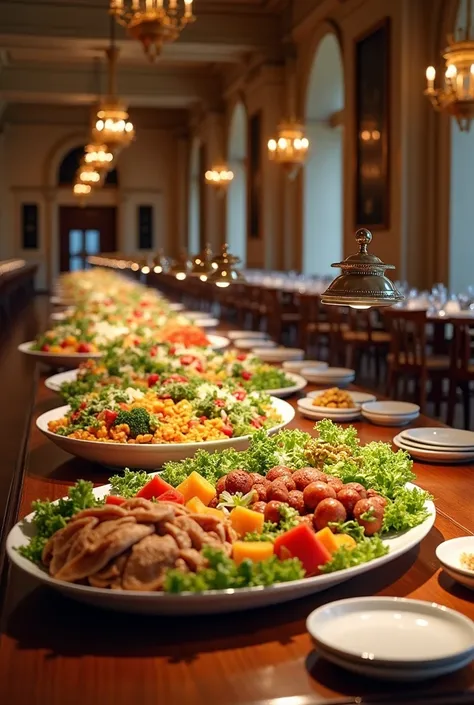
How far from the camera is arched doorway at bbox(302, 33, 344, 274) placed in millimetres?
16000

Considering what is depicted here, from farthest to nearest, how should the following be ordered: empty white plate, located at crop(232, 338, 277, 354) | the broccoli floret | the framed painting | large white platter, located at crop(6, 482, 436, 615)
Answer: the framed painting → empty white plate, located at crop(232, 338, 277, 354) → the broccoli floret → large white platter, located at crop(6, 482, 436, 615)

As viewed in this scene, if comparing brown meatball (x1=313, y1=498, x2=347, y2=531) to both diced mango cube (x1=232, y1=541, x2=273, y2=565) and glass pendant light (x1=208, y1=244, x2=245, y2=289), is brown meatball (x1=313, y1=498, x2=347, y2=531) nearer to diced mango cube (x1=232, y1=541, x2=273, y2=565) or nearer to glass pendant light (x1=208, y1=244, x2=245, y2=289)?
diced mango cube (x1=232, y1=541, x2=273, y2=565)

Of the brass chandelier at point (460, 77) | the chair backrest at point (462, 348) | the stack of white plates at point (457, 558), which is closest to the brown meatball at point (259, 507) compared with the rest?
the stack of white plates at point (457, 558)

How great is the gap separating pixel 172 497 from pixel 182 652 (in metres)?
0.48

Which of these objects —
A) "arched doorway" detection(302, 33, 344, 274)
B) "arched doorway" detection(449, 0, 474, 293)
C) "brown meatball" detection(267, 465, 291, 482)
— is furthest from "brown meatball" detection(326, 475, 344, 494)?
"arched doorway" detection(302, 33, 344, 274)

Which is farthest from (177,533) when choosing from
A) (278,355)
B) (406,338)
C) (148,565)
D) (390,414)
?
(406,338)

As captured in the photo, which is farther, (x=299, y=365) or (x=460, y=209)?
(x=460, y=209)

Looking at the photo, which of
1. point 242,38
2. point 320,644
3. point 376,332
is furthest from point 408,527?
point 242,38

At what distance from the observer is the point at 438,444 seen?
3.14 m

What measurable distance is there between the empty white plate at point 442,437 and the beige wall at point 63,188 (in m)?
25.2

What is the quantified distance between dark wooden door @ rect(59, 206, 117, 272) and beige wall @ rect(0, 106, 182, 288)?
16.0 inches

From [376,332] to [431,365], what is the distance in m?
2.30

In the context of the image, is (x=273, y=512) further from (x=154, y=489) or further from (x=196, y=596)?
(x=196, y=596)

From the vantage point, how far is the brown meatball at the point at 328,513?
204cm
